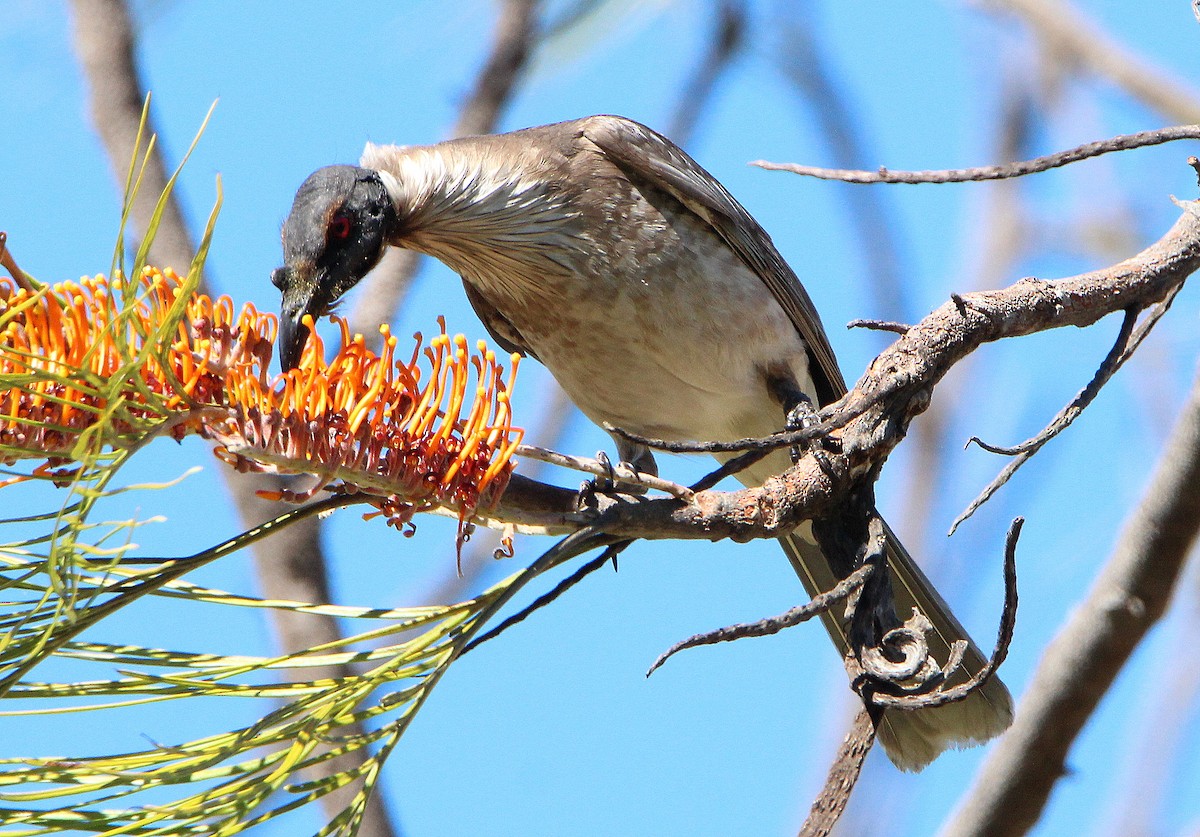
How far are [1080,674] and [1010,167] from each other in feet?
5.50

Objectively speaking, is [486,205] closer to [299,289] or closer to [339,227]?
[339,227]

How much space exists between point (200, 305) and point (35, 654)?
64cm

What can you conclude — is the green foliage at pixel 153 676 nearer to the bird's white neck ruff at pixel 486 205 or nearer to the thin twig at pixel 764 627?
the thin twig at pixel 764 627

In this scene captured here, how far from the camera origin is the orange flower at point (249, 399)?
1.74 m

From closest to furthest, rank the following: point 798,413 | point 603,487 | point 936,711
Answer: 1. point 603,487
2. point 936,711
3. point 798,413

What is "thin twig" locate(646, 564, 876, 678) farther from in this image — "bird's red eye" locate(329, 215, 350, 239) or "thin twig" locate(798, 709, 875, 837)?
"bird's red eye" locate(329, 215, 350, 239)

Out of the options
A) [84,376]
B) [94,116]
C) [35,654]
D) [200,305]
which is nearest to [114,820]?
[35,654]

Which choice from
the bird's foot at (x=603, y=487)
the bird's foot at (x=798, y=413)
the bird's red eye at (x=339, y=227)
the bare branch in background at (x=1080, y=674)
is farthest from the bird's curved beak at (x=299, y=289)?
the bare branch in background at (x=1080, y=674)

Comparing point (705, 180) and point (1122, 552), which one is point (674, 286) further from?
point (1122, 552)

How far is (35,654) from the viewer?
1.62 metres

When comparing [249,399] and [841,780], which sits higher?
[249,399]

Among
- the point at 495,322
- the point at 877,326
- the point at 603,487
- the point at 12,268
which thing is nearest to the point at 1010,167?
the point at 877,326

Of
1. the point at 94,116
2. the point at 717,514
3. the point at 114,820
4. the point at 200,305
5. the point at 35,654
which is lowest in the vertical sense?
the point at 114,820

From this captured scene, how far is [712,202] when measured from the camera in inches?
176
